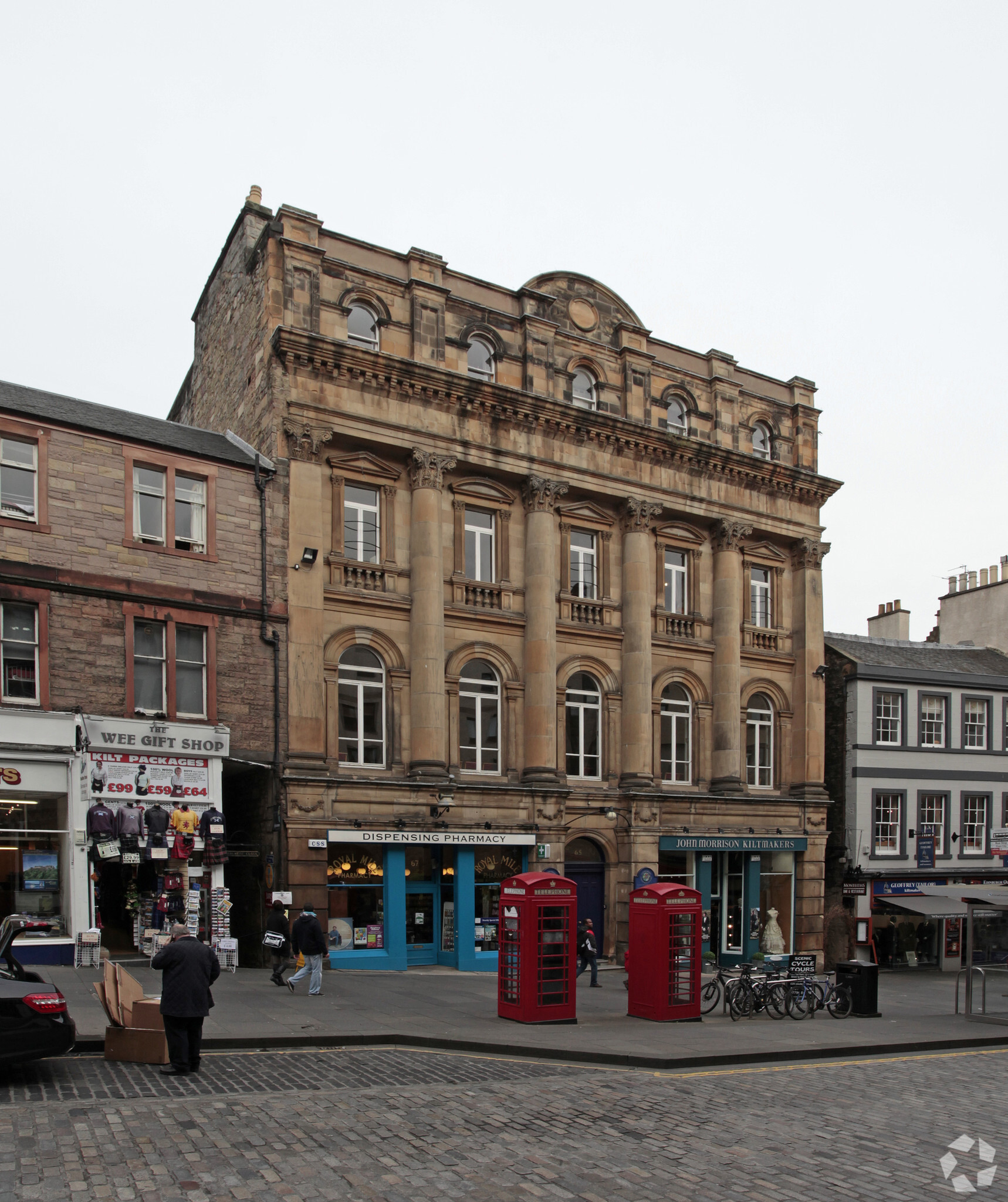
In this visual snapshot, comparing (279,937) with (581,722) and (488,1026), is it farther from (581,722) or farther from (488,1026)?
(581,722)

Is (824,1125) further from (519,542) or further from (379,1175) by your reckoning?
(519,542)

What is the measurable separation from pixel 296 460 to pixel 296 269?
426 cm

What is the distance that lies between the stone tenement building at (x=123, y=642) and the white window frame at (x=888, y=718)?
Answer: 19.2m

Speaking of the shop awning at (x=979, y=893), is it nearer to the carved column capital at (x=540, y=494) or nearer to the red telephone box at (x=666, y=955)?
the red telephone box at (x=666, y=955)

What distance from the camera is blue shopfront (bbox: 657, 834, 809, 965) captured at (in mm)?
29172

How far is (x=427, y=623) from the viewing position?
83.0 feet

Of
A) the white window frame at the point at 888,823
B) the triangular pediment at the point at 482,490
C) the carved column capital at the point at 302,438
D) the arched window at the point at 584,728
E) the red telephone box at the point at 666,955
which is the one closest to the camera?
the red telephone box at the point at 666,955

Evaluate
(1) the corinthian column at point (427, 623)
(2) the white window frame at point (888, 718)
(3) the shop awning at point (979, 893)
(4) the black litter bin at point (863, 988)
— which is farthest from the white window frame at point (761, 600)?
(4) the black litter bin at point (863, 988)

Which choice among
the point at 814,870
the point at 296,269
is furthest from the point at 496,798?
the point at 296,269

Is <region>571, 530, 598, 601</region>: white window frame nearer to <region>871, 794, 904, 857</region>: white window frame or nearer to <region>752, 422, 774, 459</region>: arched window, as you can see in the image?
<region>752, 422, 774, 459</region>: arched window

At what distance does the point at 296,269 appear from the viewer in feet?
80.5

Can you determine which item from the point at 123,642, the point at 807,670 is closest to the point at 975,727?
the point at 807,670

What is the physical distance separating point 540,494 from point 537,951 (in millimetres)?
13583

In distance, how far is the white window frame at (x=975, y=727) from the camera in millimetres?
35562
